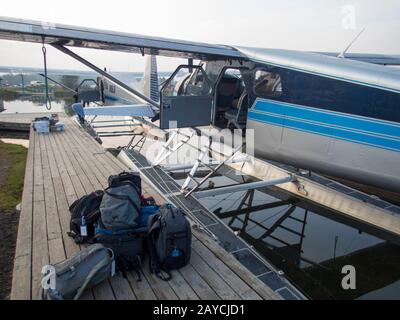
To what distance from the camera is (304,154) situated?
14.6 feet

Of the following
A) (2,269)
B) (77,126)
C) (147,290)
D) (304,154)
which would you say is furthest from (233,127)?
(77,126)

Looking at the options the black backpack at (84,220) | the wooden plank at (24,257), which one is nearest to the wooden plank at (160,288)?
the black backpack at (84,220)

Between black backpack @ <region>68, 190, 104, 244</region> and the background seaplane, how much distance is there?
2.38m

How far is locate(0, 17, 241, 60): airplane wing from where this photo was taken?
391 centimetres

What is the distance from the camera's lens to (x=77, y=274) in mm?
2426

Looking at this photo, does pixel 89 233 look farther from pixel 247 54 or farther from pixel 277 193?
pixel 277 193

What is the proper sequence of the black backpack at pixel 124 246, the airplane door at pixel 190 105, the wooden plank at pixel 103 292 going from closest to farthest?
1. the wooden plank at pixel 103 292
2. the black backpack at pixel 124 246
3. the airplane door at pixel 190 105

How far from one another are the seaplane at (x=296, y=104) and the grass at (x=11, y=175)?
310cm

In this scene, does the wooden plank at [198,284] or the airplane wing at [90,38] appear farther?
the airplane wing at [90,38]

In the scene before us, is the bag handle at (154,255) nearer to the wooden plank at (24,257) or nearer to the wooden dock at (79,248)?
the wooden dock at (79,248)

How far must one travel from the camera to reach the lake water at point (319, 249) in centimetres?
404

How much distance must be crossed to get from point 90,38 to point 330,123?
3.60 meters

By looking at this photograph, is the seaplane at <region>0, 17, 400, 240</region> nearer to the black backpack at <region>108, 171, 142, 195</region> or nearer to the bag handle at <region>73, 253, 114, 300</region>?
the black backpack at <region>108, 171, 142, 195</region>
